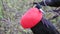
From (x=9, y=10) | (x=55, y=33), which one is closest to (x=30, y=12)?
(x=55, y=33)

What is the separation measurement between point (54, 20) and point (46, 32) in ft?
3.28

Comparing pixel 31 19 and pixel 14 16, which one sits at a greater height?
pixel 31 19

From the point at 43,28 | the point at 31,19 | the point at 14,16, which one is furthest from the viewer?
→ the point at 14,16

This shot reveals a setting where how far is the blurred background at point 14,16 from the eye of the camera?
265cm

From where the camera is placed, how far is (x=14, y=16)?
2.82 m

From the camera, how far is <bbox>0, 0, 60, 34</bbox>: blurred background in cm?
265

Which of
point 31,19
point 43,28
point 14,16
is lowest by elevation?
point 14,16

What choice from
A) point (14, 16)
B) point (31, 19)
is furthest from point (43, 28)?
point (14, 16)

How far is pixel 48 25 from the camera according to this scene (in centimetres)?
170

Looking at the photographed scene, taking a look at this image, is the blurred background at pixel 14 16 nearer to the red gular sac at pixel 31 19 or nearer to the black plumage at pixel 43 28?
the black plumage at pixel 43 28

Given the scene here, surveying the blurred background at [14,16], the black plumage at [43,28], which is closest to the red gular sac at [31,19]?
the black plumage at [43,28]

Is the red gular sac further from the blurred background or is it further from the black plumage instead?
the blurred background

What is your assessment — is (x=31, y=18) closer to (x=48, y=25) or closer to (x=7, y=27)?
(x=48, y=25)

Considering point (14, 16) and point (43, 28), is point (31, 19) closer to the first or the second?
point (43, 28)
